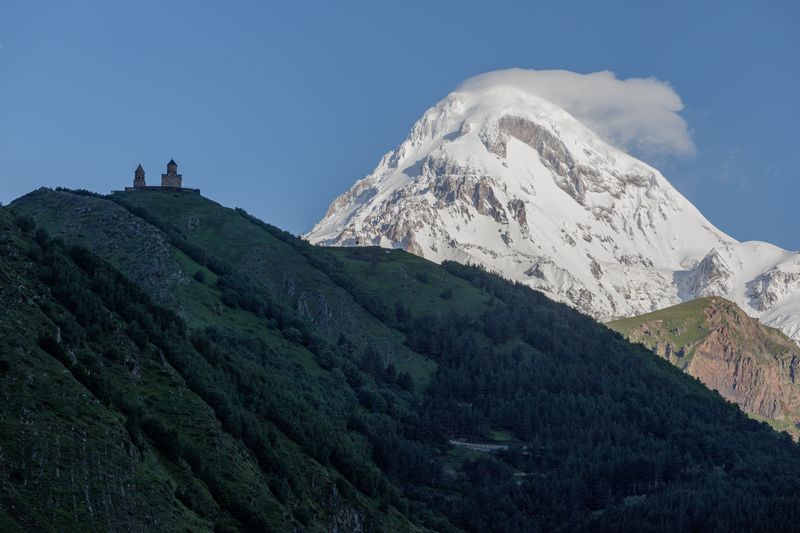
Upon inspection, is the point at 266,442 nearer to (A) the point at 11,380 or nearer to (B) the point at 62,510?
(A) the point at 11,380

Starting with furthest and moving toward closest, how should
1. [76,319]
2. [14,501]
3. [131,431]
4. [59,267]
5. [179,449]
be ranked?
[59,267] < [76,319] < [179,449] < [131,431] < [14,501]

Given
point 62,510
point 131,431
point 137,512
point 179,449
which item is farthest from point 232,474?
point 62,510

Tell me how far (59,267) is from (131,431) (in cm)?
5586

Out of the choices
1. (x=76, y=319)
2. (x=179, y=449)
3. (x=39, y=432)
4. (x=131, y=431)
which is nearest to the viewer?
(x=39, y=432)

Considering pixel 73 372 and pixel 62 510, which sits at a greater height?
pixel 73 372

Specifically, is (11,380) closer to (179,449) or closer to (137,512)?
(137,512)

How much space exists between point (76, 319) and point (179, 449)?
3154cm

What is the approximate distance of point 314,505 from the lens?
18662 centimetres

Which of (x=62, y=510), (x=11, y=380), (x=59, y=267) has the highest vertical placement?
(x=59, y=267)

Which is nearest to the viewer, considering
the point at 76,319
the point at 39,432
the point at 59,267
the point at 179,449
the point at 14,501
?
the point at 14,501

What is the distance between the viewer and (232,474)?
16688 centimetres

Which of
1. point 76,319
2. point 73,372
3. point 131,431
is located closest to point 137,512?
point 131,431

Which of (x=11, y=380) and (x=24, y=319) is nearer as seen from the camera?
(x=11, y=380)

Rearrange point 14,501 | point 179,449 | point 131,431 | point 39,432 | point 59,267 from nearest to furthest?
point 14,501 → point 39,432 → point 131,431 → point 179,449 → point 59,267
